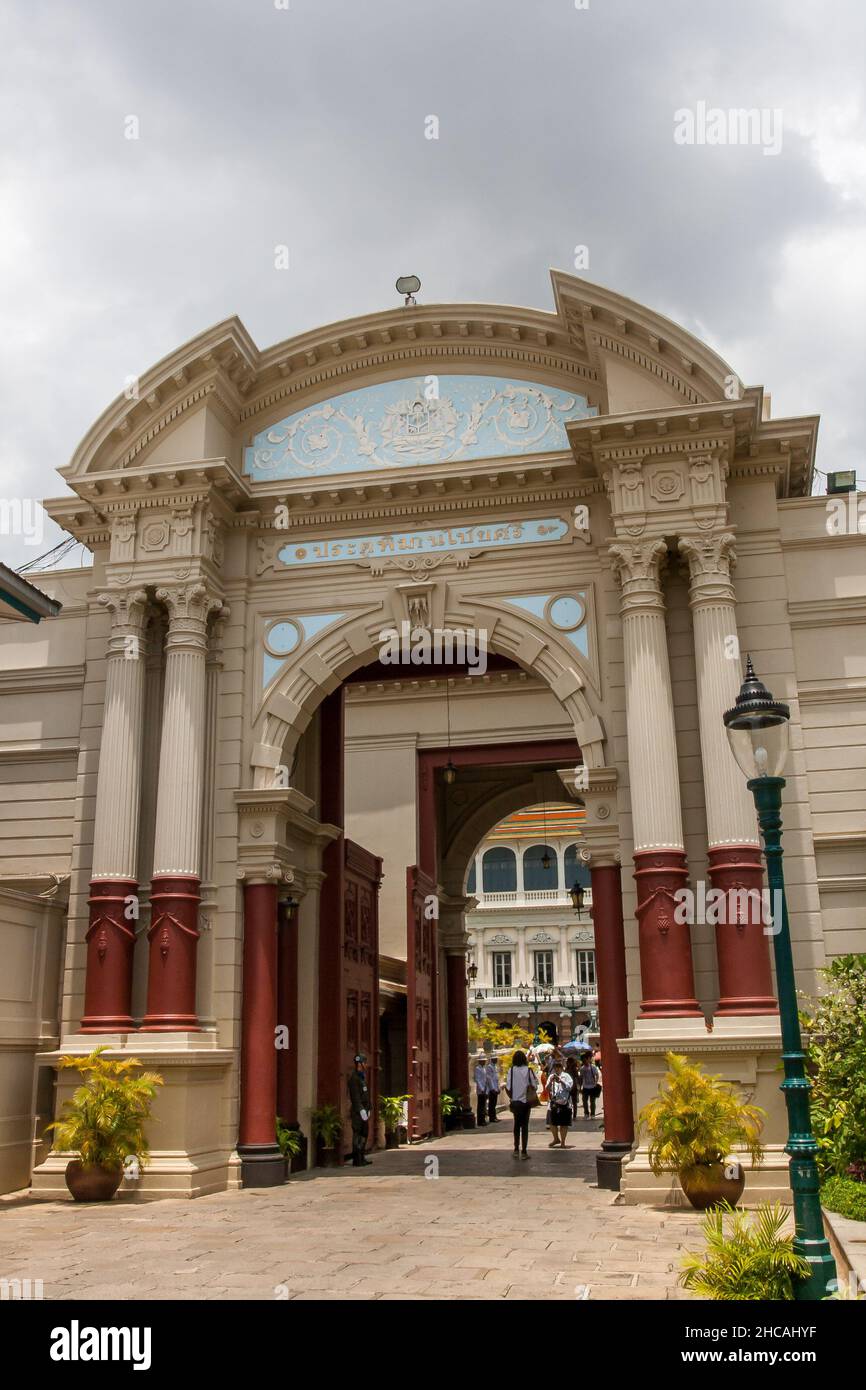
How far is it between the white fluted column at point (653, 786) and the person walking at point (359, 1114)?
18.9ft

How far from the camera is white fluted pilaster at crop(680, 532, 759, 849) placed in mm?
13336

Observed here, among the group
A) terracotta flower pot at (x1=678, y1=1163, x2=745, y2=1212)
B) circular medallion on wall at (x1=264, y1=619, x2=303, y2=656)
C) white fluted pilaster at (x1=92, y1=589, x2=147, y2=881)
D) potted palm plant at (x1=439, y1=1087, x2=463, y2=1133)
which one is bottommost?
potted palm plant at (x1=439, y1=1087, x2=463, y2=1133)

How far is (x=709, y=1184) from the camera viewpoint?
11398mm

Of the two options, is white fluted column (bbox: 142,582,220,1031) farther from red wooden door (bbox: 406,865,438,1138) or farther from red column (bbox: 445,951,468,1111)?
red column (bbox: 445,951,468,1111)

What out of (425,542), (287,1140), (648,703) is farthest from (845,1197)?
(425,542)

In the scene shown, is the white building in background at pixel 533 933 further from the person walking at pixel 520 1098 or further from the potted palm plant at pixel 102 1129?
the potted palm plant at pixel 102 1129

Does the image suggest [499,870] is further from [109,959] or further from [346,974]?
[109,959]

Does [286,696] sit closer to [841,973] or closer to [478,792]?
[841,973]

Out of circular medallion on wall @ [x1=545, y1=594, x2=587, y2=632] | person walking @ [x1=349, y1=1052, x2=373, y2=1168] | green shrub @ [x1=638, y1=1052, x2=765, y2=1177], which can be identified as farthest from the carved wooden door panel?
green shrub @ [x1=638, y1=1052, x2=765, y2=1177]

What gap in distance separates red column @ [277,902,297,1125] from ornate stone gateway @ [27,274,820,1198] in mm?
42

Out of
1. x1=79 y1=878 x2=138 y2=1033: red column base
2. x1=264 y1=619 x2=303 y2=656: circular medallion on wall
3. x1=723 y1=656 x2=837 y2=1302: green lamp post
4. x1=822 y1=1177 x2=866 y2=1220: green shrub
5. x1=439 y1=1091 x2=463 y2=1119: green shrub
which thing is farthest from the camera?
x1=439 y1=1091 x2=463 y2=1119: green shrub

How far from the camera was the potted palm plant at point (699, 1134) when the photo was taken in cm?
1135
